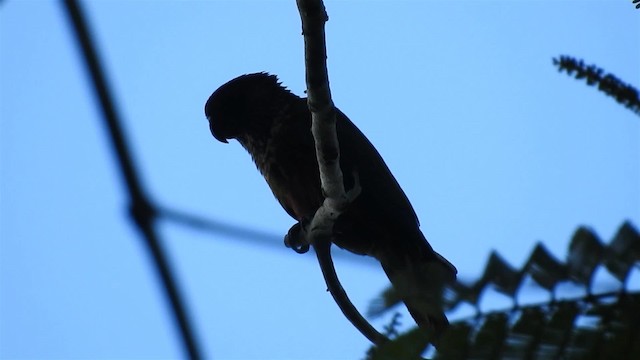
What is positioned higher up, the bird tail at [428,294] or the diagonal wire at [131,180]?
the diagonal wire at [131,180]

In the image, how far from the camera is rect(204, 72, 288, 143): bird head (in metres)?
6.45

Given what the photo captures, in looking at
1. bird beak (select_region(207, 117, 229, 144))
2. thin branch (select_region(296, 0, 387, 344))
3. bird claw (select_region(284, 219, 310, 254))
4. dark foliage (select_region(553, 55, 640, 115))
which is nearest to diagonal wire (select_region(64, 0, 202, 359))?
dark foliage (select_region(553, 55, 640, 115))

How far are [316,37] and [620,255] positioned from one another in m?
2.37

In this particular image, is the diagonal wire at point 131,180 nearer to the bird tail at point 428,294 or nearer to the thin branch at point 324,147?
the bird tail at point 428,294

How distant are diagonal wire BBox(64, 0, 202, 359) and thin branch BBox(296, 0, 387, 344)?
2556 mm

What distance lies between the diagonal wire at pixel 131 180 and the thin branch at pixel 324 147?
8.38 ft

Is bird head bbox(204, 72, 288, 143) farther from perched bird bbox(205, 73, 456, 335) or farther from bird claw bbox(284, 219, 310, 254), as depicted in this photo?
bird claw bbox(284, 219, 310, 254)

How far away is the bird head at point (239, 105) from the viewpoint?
6.45 metres

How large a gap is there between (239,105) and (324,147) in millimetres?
2362

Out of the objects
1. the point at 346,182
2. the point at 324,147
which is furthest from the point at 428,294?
the point at 346,182

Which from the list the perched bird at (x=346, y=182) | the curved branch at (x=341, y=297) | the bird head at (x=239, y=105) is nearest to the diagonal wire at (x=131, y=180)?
the curved branch at (x=341, y=297)

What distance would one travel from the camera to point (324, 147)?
4359 mm

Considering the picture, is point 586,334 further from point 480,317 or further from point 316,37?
point 316,37

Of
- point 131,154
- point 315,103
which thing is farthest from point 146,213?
point 315,103
